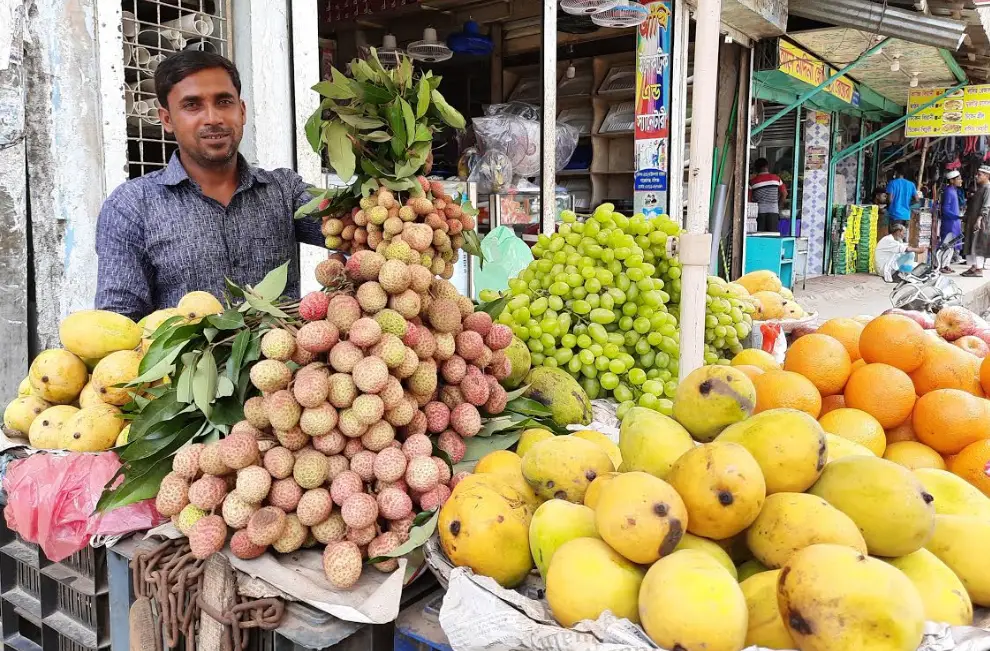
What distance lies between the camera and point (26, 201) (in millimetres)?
2775

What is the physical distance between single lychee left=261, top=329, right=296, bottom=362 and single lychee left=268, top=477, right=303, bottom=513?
0.25 m

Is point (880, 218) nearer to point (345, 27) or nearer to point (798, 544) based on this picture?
point (345, 27)

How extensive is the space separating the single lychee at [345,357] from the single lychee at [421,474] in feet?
0.75

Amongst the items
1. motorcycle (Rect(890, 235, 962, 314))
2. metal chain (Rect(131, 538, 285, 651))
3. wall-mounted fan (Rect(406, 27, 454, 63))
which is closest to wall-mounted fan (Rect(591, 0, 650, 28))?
wall-mounted fan (Rect(406, 27, 454, 63))

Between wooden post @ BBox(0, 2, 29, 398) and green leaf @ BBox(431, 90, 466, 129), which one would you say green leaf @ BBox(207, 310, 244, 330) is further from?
wooden post @ BBox(0, 2, 29, 398)

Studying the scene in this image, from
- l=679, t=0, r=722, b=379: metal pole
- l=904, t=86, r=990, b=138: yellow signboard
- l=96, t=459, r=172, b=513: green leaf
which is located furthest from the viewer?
l=904, t=86, r=990, b=138: yellow signboard

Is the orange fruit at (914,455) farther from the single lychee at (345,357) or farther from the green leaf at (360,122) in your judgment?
the green leaf at (360,122)

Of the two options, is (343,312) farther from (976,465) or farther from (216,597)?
(976,465)

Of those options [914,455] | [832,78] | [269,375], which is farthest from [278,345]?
[832,78]

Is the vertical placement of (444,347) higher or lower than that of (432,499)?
higher

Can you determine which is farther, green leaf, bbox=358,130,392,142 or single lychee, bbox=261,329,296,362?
green leaf, bbox=358,130,392,142

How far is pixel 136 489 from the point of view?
4.90 ft

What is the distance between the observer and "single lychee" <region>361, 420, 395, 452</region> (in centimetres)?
138

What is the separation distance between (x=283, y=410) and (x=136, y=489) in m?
0.46
